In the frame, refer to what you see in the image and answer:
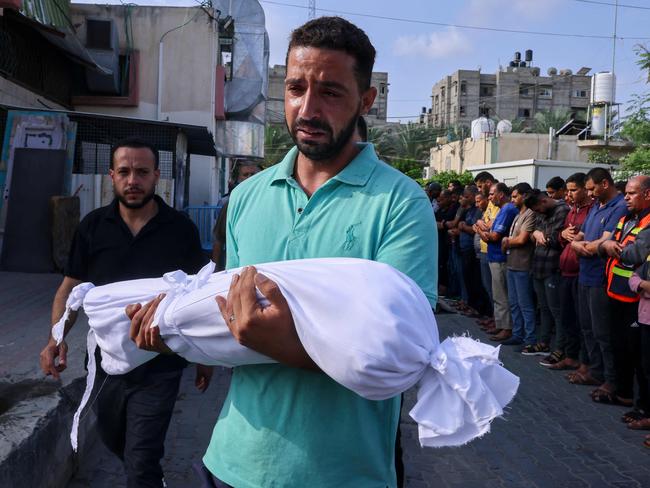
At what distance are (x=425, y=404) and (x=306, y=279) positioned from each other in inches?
15.9

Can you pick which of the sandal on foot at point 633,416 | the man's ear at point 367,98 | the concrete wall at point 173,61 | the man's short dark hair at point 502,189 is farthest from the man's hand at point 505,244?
the concrete wall at point 173,61

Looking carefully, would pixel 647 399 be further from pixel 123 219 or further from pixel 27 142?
pixel 27 142

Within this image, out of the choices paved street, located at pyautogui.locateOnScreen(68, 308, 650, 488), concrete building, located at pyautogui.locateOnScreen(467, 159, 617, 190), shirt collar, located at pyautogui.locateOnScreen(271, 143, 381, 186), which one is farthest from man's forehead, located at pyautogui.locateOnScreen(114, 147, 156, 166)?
concrete building, located at pyautogui.locateOnScreen(467, 159, 617, 190)

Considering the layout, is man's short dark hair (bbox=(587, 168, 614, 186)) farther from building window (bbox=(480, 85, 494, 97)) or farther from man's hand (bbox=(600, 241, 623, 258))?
building window (bbox=(480, 85, 494, 97))

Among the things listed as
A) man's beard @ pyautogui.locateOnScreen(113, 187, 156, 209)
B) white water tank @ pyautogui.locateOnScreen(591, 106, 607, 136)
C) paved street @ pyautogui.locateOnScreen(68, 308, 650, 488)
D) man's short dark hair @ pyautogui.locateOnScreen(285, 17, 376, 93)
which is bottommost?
paved street @ pyautogui.locateOnScreen(68, 308, 650, 488)

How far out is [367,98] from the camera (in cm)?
204

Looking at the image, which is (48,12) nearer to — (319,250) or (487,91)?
(319,250)

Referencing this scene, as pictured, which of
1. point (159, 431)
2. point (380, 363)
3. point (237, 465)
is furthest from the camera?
point (159, 431)

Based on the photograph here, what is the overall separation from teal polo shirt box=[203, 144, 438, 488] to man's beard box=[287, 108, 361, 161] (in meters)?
0.07

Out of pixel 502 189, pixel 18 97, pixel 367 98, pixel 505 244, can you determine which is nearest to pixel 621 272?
pixel 505 244

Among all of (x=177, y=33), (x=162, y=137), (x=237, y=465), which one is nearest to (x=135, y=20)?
(x=177, y=33)

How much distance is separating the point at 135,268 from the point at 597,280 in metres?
4.59

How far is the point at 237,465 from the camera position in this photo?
74.4 inches

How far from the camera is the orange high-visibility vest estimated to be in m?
5.77
